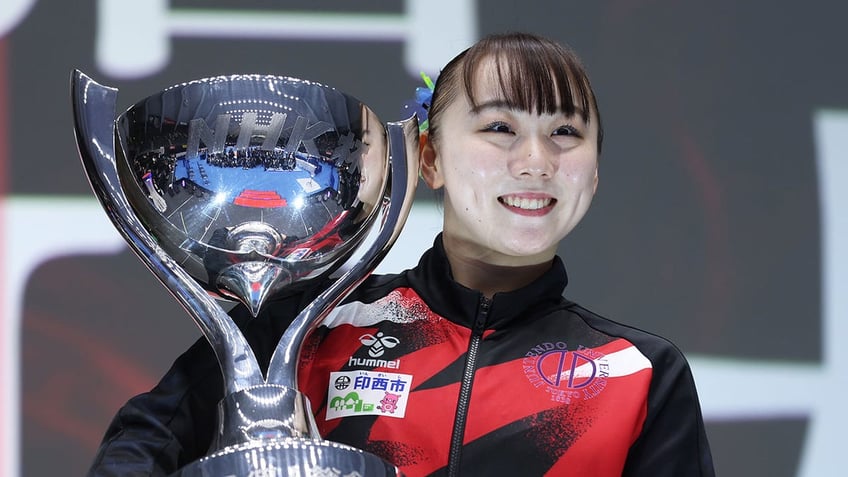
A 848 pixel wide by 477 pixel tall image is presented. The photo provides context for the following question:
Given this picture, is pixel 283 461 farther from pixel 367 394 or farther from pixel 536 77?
pixel 536 77

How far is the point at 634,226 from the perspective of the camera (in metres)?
1.96

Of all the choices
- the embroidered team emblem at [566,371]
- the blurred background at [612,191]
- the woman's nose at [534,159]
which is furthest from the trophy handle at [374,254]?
the blurred background at [612,191]

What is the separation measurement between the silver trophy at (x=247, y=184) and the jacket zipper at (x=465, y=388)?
0.20m

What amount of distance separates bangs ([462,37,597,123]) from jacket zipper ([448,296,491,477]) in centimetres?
19

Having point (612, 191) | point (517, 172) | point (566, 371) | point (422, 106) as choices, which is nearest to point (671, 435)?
point (566, 371)

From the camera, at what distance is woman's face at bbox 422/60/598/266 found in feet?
3.29

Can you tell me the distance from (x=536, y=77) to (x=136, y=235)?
0.38 metres

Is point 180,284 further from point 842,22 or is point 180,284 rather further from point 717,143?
point 842,22

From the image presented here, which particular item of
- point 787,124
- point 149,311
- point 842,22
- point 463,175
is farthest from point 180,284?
point 842,22

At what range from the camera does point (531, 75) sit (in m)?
1.02

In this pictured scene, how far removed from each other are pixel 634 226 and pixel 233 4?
723 millimetres

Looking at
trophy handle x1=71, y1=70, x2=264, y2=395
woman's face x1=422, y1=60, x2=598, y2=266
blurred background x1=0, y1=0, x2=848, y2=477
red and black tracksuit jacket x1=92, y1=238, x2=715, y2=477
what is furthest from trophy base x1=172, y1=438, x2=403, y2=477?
blurred background x1=0, y1=0, x2=848, y2=477

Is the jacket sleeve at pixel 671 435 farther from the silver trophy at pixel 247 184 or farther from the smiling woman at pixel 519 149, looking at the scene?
the silver trophy at pixel 247 184

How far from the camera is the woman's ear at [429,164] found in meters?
1.12
